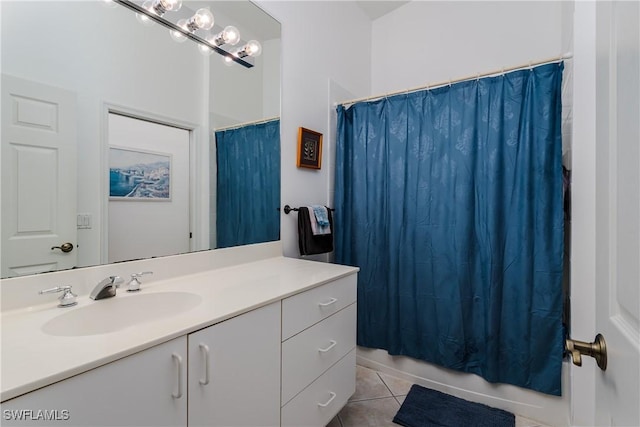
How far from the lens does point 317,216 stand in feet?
6.19

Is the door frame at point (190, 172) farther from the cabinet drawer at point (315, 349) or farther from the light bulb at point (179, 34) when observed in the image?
the cabinet drawer at point (315, 349)

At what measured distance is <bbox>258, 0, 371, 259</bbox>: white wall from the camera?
1846 millimetres

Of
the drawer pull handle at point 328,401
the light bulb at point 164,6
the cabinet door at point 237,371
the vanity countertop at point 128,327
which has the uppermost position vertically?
the light bulb at point 164,6

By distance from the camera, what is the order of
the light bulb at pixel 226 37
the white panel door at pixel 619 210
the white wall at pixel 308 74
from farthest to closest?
the white wall at pixel 308 74, the light bulb at pixel 226 37, the white panel door at pixel 619 210

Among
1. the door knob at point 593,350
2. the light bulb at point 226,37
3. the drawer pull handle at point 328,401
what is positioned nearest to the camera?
the door knob at point 593,350

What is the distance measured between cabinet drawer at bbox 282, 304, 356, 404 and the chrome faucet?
63 cm

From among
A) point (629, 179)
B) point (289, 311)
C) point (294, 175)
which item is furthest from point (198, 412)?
point (294, 175)

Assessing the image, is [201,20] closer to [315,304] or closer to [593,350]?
[315,304]

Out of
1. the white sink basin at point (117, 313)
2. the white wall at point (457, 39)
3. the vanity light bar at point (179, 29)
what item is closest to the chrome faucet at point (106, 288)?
the white sink basin at point (117, 313)

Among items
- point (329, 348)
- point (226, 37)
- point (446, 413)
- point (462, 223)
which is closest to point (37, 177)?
point (226, 37)

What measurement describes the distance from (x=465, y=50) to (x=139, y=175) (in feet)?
7.89

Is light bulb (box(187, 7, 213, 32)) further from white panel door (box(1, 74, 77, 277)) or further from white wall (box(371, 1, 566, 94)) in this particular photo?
white wall (box(371, 1, 566, 94))

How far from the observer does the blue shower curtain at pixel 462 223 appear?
5.07 feet

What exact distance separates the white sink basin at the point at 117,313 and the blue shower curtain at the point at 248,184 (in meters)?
0.46
